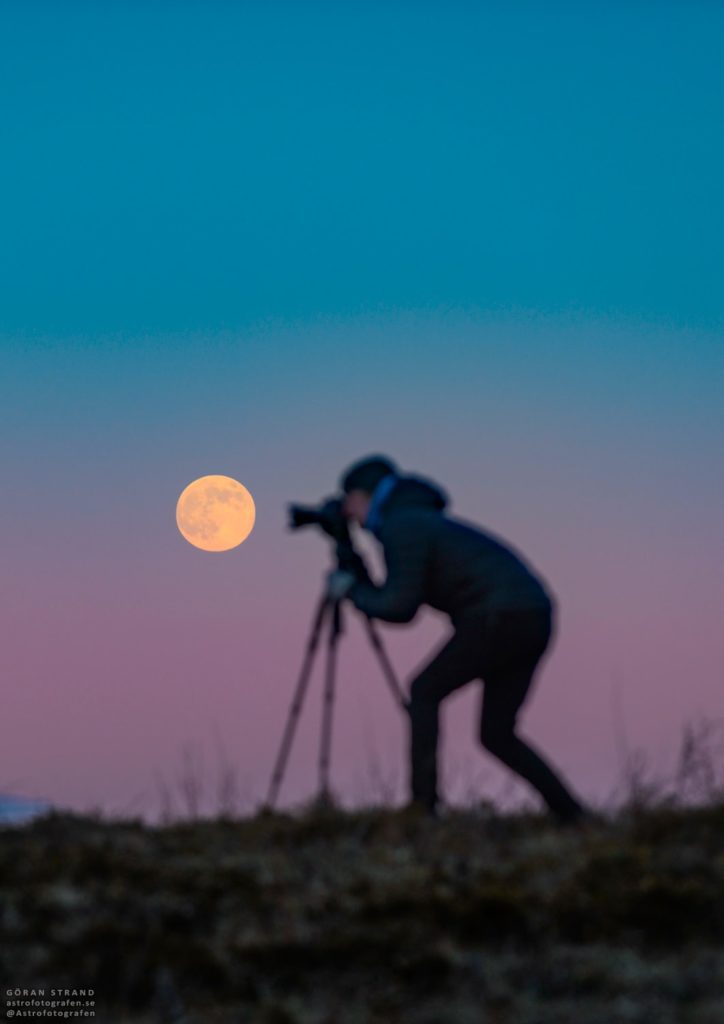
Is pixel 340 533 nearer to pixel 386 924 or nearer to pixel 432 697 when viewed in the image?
pixel 432 697

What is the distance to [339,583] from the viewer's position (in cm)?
948

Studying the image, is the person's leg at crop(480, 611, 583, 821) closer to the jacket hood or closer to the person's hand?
the jacket hood

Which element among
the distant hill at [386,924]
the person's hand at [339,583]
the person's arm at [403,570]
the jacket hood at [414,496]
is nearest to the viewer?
the distant hill at [386,924]

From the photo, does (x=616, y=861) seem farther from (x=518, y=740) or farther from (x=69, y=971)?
(x=69, y=971)

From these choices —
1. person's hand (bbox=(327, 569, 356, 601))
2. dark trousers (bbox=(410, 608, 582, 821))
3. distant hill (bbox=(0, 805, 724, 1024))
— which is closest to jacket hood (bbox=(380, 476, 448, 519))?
Answer: person's hand (bbox=(327, 569, 356, 601))

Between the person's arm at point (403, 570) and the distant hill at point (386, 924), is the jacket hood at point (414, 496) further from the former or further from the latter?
the distant hill at point (386, 924)

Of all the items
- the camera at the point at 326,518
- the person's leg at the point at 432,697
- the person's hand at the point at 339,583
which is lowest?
the person's leg at the point at 432,697

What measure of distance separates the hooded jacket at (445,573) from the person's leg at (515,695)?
0.15 m

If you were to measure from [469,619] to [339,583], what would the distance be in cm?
111

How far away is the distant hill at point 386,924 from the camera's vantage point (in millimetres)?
5789

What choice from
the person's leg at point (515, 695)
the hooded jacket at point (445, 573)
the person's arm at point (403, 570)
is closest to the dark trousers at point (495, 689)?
the person's leg at point (515, 695)

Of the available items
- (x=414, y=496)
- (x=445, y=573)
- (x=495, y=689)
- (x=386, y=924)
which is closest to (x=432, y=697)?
(x=495, y=689)

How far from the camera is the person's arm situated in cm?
883

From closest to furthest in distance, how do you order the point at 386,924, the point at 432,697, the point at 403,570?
the point at 386,924 → the point at 403,570 → the point at 432,697
